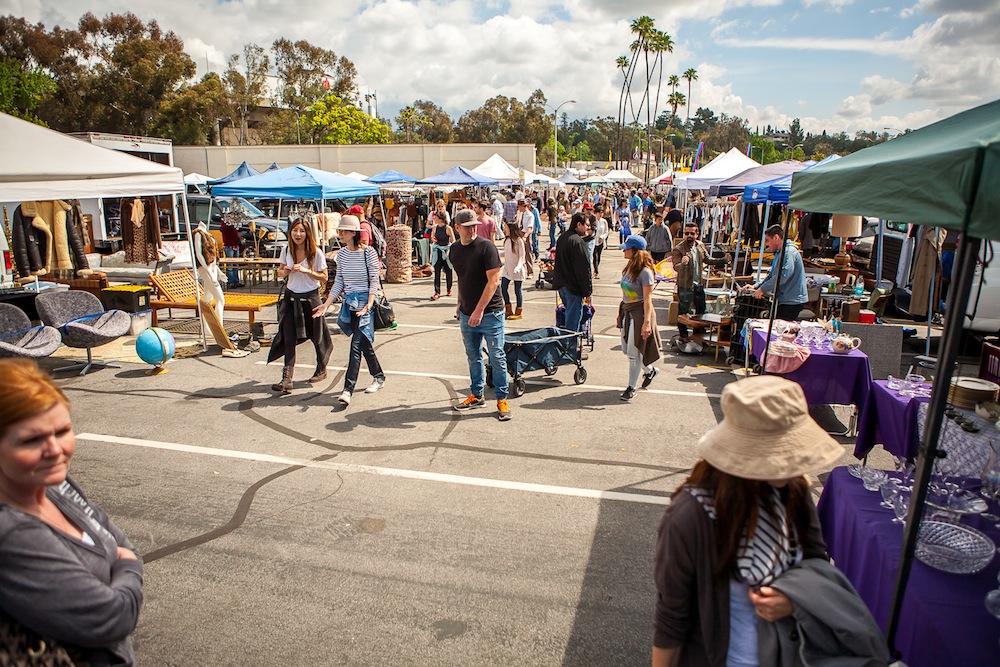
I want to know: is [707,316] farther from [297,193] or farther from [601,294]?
[297,193]

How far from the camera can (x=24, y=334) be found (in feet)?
26.2

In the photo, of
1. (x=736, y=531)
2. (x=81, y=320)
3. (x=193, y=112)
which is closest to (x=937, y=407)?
(x=736, y=531)

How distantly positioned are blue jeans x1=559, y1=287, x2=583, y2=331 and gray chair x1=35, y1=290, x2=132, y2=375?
5.96m

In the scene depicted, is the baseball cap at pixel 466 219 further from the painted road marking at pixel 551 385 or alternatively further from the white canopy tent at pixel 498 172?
the white canopy tent at pixel 498 172

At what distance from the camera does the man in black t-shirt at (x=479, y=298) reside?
20.6ft

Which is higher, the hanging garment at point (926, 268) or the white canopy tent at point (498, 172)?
the white canopy tent at point (498, 172)

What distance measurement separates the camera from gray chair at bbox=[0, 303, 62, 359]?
7.79 meters

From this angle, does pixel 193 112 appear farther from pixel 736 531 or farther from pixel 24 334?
pixel 736 531

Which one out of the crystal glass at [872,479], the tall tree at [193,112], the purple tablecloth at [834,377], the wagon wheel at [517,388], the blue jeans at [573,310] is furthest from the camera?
the tall tree at [193,112]

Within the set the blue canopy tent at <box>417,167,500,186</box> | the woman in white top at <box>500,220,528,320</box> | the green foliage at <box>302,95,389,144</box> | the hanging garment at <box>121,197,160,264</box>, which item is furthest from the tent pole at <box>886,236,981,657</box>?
the green foliage at <box>302,95,389,144</box>

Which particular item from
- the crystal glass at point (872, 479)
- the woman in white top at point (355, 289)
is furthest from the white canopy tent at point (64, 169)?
the crystal glass at point (872, 479)

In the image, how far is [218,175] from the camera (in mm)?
46062

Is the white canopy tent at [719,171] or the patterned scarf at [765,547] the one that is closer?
the patterned scarf at [765,547]

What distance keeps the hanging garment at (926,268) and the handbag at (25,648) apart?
11.0 m
